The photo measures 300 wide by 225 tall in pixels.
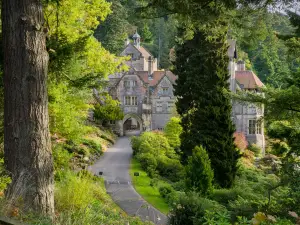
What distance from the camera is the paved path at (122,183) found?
1193cm

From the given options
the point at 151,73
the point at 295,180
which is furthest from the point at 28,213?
the point at 151,73

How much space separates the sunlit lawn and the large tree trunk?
8.26 metres

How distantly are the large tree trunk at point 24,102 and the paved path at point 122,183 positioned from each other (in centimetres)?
271

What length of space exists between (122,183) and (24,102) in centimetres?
1199

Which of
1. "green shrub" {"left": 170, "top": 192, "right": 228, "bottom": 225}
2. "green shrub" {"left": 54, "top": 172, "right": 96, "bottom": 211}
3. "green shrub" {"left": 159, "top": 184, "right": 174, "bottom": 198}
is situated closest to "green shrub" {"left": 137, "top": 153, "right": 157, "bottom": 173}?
"green shrub" {"left": 159, "top": 184, "right": 174, "bottom": 198}

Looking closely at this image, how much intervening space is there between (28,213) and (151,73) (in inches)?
1358

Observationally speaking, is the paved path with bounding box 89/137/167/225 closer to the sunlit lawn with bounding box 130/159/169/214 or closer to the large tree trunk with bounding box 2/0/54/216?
the sunlit lawn with bounding box 130/159/169/214

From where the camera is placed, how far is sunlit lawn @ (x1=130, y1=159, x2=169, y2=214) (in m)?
13.7

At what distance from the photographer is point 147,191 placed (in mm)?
15766

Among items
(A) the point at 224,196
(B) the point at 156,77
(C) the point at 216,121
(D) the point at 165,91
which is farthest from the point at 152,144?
(B) the point at 156,77

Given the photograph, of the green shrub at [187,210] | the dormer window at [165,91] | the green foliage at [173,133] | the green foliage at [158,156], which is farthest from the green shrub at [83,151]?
the dormer window at [165,91]

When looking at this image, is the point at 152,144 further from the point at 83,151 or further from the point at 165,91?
the point at 165,91

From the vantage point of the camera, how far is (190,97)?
68.2 ft

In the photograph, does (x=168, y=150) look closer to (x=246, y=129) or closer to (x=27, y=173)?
(x=246, y=129)
